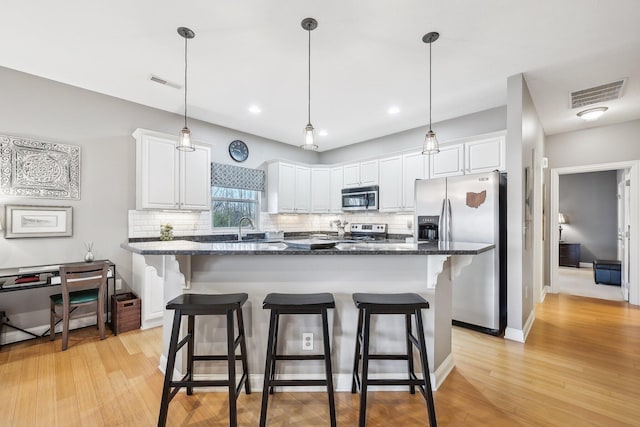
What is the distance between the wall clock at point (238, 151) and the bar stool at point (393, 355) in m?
3.82

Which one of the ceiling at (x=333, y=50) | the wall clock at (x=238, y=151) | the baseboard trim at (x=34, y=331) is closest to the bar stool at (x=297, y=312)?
the ceiling at (x=333, y=50)

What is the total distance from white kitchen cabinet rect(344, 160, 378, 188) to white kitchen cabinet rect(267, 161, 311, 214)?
0.80 meters

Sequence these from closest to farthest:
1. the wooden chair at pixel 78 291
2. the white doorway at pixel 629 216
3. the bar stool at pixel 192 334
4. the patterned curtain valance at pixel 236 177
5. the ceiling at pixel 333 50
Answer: the bar stool at pixel 192 334 < the ceiling at pixel 333 50 < the wooden chair at pixel 78 291 < the white doorway at pixel 629 216 < the patterned curtain valance at pixel 236 177

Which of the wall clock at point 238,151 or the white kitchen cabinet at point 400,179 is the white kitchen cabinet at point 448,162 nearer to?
the white kitchen cabinet at point 400,179

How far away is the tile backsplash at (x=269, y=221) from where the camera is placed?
3951 mm

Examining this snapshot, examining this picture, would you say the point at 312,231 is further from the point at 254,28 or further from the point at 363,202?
the point at 254,28

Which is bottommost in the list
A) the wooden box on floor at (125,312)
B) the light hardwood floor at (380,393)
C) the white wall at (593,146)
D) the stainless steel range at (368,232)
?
the light hardwood floor at (380,393)

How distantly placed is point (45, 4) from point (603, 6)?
4.07 m

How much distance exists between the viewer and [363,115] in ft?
14.4

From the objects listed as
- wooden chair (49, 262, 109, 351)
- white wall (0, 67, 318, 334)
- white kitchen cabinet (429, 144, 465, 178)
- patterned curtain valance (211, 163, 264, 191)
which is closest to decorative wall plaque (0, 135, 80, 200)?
white wall (0, 67, 318, 334)

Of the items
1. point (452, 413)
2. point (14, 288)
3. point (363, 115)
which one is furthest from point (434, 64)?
point (14, 288)

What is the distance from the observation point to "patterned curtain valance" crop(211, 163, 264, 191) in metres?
4.71

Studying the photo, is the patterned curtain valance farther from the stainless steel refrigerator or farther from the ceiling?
the stainless steel refrigerator

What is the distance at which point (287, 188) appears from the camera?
543 centimetres
